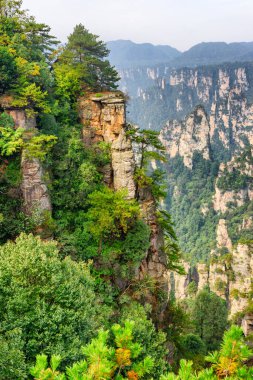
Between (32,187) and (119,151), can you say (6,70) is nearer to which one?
(32,187)

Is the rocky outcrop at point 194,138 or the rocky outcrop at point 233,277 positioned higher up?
the rocky outcrop at point 194,138

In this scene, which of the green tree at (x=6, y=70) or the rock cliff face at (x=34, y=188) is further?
the green tree at (x=6, y=70)

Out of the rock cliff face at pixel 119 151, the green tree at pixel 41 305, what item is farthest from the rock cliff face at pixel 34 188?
the green tree at pixel 41 305

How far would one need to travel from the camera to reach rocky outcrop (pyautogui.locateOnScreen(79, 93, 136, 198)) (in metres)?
22.4

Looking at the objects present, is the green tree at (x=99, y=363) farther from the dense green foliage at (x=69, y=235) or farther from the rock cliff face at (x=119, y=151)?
the rock cliff face at (x=119, y=151)

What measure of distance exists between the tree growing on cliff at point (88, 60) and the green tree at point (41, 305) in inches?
617

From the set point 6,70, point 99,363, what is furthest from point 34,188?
point 99,363

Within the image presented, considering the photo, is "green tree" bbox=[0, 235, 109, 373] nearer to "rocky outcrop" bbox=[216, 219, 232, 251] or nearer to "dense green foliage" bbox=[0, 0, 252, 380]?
"dense green foliage" bbox=[0, 0, 252, 380]

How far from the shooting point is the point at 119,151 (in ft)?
74.6

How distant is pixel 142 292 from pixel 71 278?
876 cm

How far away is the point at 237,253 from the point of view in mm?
51906

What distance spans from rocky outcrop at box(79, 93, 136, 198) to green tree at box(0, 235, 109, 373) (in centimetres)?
960

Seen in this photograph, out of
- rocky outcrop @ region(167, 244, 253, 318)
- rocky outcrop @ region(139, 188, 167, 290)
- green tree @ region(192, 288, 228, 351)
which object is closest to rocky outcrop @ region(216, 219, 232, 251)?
rocky outcrop @ region(167, 244, 253, 318)

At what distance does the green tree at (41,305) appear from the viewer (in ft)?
37.8
